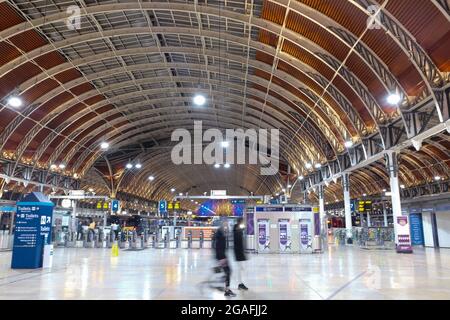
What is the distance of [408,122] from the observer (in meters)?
21.2

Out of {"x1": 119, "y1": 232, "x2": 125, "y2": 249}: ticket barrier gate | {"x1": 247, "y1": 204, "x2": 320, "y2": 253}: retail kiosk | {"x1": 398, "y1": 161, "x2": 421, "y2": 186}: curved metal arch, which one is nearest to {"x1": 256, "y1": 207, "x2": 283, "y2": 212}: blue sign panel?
{"x1": 247, "y1": 204, "x2": 320, "y2": 253}: retail kiosk

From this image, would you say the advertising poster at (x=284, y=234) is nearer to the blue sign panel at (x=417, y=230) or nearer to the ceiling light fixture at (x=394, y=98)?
the ceiling light fixture at (x=394, y=98)

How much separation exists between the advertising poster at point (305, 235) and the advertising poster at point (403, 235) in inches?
231

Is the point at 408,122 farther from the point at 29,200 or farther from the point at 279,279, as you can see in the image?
the point at 29,200

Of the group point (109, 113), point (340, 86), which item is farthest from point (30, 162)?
point (340, 86)

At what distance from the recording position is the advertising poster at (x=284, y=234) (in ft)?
87.0

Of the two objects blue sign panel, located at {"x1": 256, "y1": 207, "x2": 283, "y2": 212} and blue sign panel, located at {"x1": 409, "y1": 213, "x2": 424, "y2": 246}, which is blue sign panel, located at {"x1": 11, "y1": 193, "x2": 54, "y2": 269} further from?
blue sign panel, located at {"x1": 409, "y1": 213, "x2": 424, "y2": 246}

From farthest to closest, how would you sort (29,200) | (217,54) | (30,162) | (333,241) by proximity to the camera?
(333,241) < (30,162) < (217,54) < (29,200)

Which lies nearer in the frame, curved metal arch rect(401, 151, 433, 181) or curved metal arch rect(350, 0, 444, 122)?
curved metal arch rect(350, 0, 444, 122)

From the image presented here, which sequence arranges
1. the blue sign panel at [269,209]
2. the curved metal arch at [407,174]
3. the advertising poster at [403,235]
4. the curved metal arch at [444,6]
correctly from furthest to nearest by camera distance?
the curved metal arch at [407,174] < the blue sign panel at [269,209] < the advertising poster at [403,235] < the curved metal arch at [444,6]

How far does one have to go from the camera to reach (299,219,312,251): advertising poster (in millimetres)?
26484

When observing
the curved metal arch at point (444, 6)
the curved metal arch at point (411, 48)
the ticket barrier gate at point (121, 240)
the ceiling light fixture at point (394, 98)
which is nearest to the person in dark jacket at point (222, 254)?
the curved metal arch at point (444, 6)

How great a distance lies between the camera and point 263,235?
26594 millimetres

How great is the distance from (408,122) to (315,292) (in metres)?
15.7
